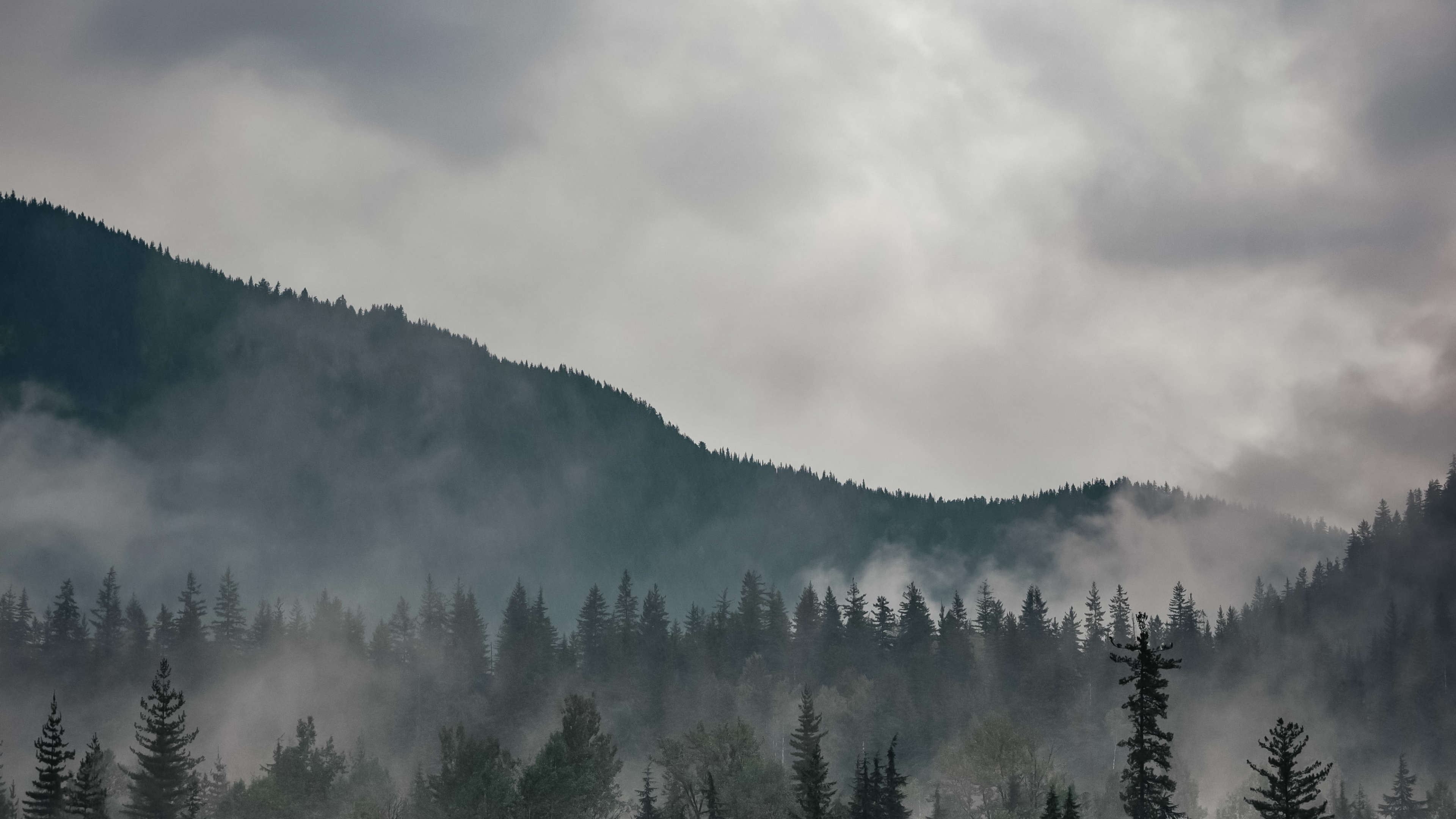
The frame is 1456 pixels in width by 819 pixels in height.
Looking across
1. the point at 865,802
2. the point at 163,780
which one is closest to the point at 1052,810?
the point at 865,802

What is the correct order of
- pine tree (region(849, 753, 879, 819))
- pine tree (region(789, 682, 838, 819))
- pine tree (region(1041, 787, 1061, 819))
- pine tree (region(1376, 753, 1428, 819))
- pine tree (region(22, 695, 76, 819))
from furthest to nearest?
pine tree (region(1376, 753, 1428, 819)), pine tree (region(789, 682, 838, 819)), pine tree (region(22, 695, 76, 819)), pine tree (region(849, 753, 879, 819)), pine tree (region(1041, 787, 1061, 819))

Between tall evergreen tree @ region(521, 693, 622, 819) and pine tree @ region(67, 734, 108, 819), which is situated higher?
tall evergreen tree @ region(521, 693, 622, 819)

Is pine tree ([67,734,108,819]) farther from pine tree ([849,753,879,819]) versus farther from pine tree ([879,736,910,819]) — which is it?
pine tree ([879,736,910,819])

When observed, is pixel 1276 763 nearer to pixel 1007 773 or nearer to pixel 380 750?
pixel 1007 773

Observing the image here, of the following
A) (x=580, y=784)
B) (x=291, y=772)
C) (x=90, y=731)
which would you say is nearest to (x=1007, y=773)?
(x=580, y=784)

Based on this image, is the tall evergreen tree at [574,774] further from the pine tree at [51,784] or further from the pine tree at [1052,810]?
the pine tree at [1052,810]

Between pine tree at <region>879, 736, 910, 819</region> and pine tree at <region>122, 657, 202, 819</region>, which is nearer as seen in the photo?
A: pine tree at <region>879, 736, 910, 819</region>

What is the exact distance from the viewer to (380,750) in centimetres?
19200

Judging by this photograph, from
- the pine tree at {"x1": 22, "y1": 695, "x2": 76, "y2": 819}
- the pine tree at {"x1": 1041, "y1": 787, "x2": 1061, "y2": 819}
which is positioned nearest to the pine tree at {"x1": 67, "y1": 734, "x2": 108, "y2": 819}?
the pine tree at {"x1": 22, "y1": 695, "x2": 76, "y2": 819}

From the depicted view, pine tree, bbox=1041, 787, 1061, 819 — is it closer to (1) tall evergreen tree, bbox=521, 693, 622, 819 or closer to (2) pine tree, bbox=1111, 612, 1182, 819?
(2) pine tree, bbox=1111, 612, 1182, 819

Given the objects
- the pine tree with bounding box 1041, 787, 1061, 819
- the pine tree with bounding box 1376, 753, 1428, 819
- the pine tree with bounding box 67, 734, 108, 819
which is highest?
the pine tree with bounding box 1376, 753, 1428, 819

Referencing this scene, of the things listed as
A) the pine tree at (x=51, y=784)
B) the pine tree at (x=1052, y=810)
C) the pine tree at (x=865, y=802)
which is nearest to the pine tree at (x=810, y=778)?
the pine tree at (x=865, y=802)

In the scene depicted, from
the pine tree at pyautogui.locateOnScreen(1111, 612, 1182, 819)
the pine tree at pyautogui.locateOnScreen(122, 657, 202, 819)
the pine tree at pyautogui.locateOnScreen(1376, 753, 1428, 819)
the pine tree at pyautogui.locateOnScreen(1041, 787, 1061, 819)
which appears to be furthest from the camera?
the pine tree at pyautogui.locateOnScreen(1376, 753, 1428, 819)

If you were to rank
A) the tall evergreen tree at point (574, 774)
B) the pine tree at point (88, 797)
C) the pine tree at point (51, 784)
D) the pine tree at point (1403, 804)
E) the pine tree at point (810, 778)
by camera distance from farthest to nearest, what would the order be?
the pine tree at point (1403, 804) → the tall evergreen tree at point (574, 774) → the pine tree at point (810, 778) → the pine tree at point (51, 784) → the pine tree at point (88, 797)
